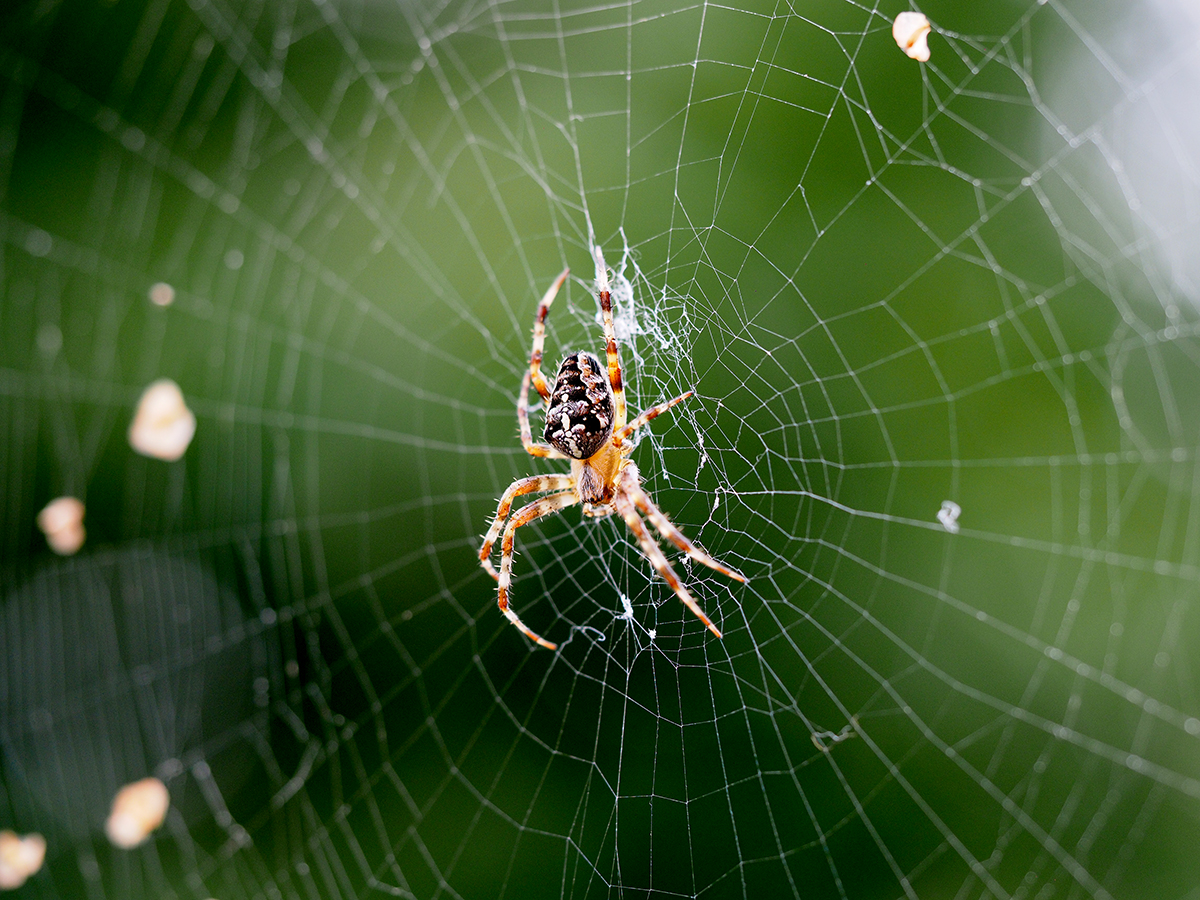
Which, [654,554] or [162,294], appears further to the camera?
[162,294]

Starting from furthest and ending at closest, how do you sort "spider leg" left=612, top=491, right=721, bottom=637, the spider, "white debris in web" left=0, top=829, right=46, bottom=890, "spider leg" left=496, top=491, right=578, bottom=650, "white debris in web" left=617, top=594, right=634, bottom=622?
"white debris in web" left=0, top=829, right=46, bottom=890 < "spider leg" left=496, top=491, right=578, bottom=650 < "white debris in web" left=617, top=594, right=634, bottom=622 < the spider < "spider leg" left=612, top=491, right=721, bottom=637

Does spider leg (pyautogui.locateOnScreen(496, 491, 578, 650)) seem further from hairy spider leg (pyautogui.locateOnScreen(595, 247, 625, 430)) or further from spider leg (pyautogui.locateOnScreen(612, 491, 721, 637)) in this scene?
hairy spider leg (pyautogui.locateOnScreen(595, 247, 625, 430))

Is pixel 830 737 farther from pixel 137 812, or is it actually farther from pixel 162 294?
pixel 162 294

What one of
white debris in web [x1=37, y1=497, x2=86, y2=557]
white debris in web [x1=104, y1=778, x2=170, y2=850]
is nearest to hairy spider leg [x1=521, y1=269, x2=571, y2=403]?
white debris in web [x1=37, y1=497, x2=86, y2=557]

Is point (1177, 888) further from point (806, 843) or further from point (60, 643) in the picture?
point (60, 643)

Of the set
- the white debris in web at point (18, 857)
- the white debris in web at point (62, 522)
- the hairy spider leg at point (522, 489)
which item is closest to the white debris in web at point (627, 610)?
the hairy spider leg at point (522, 489)

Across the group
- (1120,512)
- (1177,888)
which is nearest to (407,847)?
(1177,888)

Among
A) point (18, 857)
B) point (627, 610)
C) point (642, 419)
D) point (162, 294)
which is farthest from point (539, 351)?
point (18, 857)
